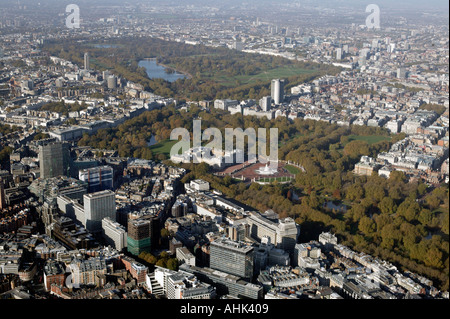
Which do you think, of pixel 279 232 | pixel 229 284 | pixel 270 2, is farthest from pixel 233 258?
pixel 270 2

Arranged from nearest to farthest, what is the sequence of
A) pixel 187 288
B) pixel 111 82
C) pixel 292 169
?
1. pixel 187 288
2. pixel 292 169
3. pixel 111 82

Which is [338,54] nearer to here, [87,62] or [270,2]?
[270,2]

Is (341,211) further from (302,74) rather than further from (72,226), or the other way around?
(302,74)

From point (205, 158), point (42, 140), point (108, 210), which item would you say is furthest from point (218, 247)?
point (42, 140)

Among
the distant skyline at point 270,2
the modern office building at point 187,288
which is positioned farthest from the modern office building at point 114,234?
the distant skyline at point 270,2

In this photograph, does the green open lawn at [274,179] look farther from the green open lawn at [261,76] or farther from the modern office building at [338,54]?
the modern office building at [338,54]

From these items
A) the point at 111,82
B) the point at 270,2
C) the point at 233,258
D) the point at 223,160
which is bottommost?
the point at 223,160
